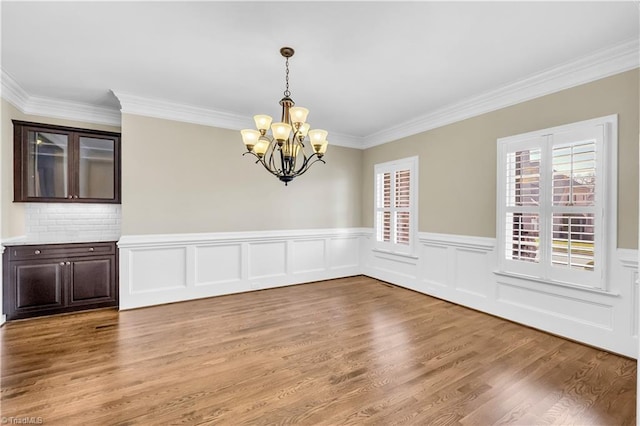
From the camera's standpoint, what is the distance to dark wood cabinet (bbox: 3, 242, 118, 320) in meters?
3.50

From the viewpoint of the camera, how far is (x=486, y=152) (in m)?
3.84

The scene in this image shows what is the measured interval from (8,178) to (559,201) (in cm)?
628

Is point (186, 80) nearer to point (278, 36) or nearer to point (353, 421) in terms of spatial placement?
point (278, 36)

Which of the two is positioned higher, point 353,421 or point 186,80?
point 186,80

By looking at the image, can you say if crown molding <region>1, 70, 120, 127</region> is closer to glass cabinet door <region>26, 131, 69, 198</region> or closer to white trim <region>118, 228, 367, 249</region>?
glass cabinet door <region>26, 131, 69, 198</region>

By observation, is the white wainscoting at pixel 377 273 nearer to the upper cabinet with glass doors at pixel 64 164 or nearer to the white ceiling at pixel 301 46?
the upper cabinet with glass doors at pixel 64 164

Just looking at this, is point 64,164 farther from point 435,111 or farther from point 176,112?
point 435,111

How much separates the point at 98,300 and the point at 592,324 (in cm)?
568

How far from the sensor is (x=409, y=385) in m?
2.25

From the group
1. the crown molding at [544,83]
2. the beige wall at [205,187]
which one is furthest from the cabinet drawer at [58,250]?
the crown molding at [544,83]

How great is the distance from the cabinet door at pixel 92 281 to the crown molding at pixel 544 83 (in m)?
4.94

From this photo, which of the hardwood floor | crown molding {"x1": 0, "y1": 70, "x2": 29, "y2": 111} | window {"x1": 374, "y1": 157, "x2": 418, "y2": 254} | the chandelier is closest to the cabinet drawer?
the hardwood floor

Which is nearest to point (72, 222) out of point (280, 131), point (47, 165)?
point (47, 165)

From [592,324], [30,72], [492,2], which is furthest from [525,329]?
[30,72]
